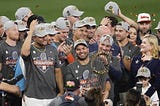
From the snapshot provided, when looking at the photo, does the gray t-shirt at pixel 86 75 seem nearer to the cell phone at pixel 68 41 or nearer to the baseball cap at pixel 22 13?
the cell phone at pixel 68 41

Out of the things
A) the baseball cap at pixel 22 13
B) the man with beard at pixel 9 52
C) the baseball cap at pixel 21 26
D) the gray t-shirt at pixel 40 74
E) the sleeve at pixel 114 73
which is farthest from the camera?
the baseball cap at pixel 22 13

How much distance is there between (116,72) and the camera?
9.49 meters

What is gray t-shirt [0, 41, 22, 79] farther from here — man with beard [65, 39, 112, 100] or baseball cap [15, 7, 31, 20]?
baseball cap [15, 7, 31, 20]

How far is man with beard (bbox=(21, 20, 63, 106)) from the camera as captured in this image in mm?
9180

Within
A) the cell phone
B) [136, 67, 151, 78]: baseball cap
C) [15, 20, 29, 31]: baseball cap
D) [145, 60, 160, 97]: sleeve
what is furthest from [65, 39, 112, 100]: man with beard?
[15, 20, 29, 31]: baseball cap

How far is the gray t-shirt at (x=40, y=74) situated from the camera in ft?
30.1

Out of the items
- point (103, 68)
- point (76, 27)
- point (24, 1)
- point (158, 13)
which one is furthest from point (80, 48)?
point (24, 1)

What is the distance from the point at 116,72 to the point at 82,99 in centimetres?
143

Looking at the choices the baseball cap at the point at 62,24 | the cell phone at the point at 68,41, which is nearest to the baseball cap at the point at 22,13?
the baseball cap at the point at 62,24

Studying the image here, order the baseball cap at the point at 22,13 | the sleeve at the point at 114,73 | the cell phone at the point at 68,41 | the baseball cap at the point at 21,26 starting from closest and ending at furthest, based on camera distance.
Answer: the sleeve at the point at 114,73 → the cell phone at the point at 68,41 → the baseball cap at the point at 21,26 → the baseball cap at the point at 22,13

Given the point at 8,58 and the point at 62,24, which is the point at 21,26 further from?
the point at 8,58

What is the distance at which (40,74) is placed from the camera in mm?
9188

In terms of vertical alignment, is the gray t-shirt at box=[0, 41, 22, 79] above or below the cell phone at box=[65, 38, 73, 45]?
below

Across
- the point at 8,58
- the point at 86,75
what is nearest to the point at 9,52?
the point at 8,58
